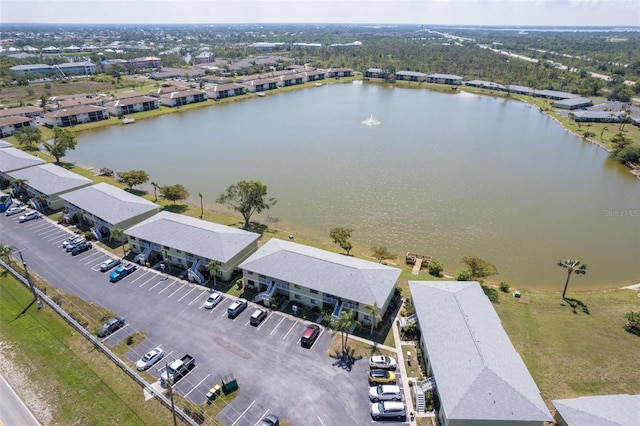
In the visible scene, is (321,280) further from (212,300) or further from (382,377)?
(212,300)

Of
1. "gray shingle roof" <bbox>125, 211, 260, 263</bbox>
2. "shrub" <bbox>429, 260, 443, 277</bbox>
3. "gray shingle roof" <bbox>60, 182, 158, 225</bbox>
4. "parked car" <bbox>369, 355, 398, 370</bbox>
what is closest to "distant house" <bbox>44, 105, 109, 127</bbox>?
"gray shingle roof" <bbox>60, 182, 158, 225</bbox>

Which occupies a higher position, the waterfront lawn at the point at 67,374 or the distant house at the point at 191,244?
the distant house at the point at 191,244

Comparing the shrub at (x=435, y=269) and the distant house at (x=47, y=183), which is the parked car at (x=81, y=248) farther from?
the shrub at (x=435, y=269)

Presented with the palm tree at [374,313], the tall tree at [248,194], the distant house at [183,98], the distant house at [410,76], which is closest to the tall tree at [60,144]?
the tall tree at [248,194]

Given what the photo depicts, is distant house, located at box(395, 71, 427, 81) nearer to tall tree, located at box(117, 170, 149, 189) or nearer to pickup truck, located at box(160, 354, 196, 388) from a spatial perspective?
tall tree, located at box(117, 170, 149, 189)

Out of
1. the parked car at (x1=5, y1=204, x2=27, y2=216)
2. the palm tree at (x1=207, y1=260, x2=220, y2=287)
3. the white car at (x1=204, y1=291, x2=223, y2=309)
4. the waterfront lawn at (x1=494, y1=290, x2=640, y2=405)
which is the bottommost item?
the waterfront lawn at (x1=494, y1=290, x2=640, y2=405)

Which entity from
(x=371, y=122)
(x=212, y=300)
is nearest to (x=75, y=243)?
(x=212, y=300)

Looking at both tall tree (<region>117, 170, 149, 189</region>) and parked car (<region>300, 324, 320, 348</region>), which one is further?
tall tree (<region>117, 170, 149, 189</region>)
